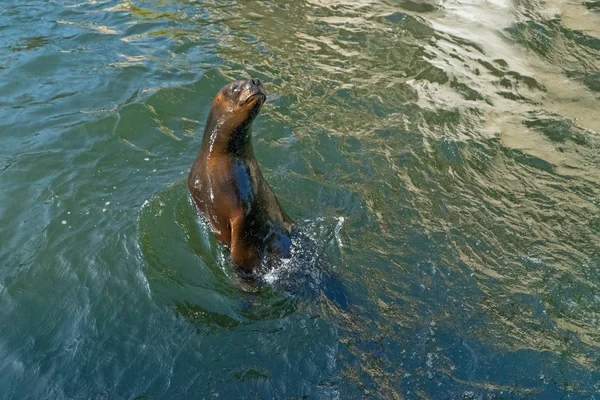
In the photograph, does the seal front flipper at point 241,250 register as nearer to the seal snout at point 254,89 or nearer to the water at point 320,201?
the water at point 320,201

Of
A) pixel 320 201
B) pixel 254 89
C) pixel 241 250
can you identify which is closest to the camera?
pixel 254 89

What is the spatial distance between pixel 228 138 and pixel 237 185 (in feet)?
1.34

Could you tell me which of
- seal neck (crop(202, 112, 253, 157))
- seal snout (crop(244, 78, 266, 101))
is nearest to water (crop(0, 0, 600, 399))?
seal neck (crop(202, 112, 253, 157))

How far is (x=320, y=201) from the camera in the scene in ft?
22.1

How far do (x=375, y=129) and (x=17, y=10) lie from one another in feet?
Result: 22.5

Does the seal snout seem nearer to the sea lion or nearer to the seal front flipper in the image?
the sea lion

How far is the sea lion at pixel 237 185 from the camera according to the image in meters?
5.21

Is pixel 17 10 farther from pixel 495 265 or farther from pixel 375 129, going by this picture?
pixel 495 265

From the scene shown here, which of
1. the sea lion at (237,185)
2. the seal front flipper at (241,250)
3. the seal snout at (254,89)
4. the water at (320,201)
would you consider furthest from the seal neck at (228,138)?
the water at (320,201)

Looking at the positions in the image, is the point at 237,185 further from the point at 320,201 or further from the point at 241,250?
the point at 320,201

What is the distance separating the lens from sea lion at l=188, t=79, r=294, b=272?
521 cm

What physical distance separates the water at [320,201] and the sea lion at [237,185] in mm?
332

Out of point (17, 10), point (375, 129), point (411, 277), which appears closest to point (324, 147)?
point (375, 129)

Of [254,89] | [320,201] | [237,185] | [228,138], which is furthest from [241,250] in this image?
[320,201]
